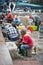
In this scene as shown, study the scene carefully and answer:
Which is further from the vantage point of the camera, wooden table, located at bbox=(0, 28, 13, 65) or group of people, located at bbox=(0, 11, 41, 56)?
group of people, located at bbox=(0, 11, 41, 56)

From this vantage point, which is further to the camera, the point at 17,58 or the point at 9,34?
the point at 9,34

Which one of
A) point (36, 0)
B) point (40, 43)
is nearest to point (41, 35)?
point (40, 43)

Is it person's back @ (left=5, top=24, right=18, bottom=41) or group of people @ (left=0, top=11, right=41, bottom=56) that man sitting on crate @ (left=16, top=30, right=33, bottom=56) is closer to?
group of people @ (left=0, top=11, right=41, bottom=56)

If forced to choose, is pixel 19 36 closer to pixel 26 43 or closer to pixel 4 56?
pixel 26 43

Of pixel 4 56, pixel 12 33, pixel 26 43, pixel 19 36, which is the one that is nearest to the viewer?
pixel 4 56

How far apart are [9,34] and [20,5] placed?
14880 mm

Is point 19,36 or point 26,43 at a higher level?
point 26,43

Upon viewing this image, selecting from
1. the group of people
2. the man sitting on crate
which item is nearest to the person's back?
the group of people

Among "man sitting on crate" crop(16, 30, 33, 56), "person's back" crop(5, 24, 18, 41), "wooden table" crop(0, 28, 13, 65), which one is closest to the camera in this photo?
"wooden table" crop(0, 28, 13, 65)

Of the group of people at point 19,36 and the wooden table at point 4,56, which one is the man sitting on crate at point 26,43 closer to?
the group of people at point 19,36

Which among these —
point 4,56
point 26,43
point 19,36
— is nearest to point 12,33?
point 19,36

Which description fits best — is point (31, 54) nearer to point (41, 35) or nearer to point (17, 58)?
point (17, 58)

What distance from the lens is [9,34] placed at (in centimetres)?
1106

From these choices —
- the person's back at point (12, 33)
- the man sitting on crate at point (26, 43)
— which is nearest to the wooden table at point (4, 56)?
the man sitting on crate at point (26, 43)
